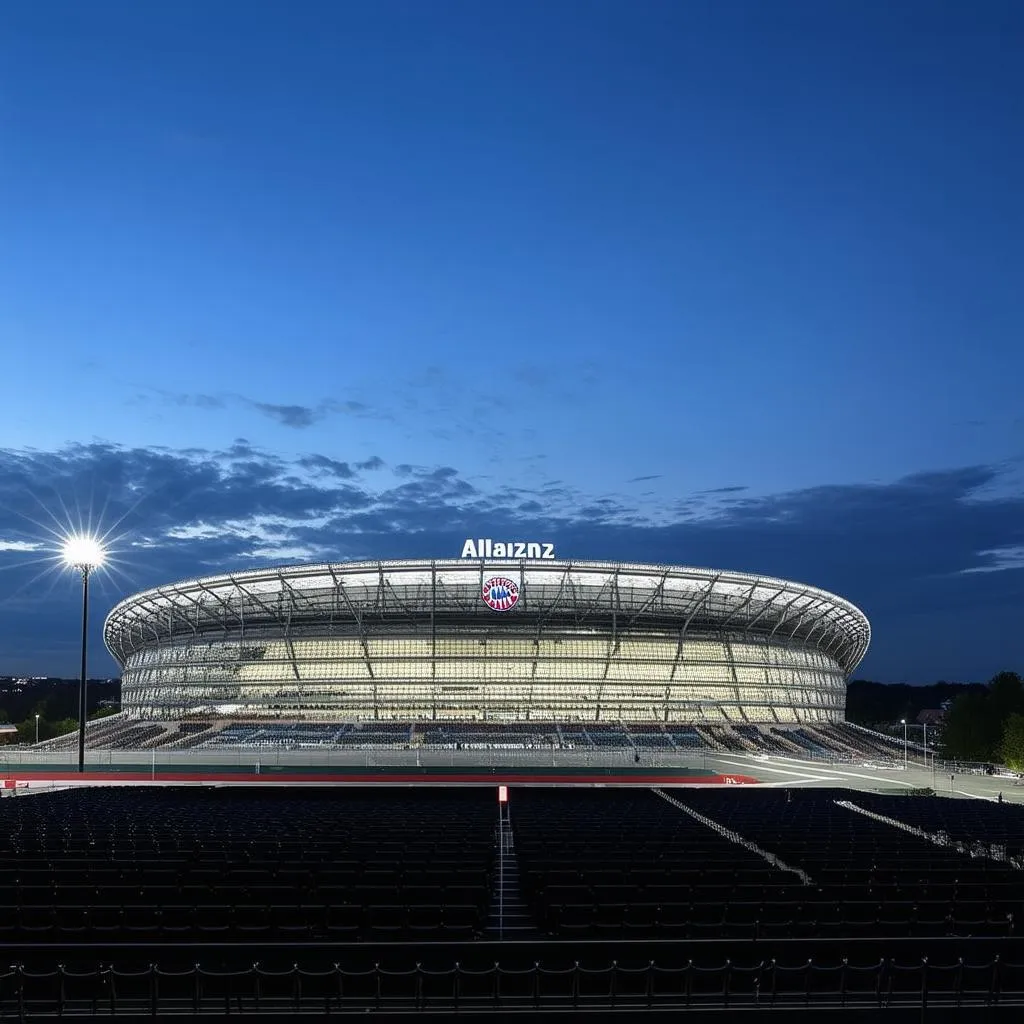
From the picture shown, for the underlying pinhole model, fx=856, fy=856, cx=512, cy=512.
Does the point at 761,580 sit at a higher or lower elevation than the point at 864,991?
higher

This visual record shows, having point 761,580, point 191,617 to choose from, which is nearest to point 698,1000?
point 761,580

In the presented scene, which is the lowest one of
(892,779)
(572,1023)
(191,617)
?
(892,779)

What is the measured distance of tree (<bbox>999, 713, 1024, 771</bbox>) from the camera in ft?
217

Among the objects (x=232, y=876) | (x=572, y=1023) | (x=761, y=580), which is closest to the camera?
(x=572, y=1023)

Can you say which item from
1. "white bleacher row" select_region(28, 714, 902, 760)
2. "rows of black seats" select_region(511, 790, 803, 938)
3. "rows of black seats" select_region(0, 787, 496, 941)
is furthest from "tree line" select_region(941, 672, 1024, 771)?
"rows of black seats" select_region(0, 787, 496, 941)

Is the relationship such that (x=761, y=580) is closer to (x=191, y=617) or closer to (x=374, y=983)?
(x=191, y=617)

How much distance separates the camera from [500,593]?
83.1 m

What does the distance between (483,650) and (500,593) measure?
38.5ft

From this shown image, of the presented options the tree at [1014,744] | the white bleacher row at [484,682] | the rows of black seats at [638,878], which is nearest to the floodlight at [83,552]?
the rows of black seats at [638,878]

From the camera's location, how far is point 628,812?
29234mm

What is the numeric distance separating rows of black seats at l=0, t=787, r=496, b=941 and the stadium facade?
62552 millimetres

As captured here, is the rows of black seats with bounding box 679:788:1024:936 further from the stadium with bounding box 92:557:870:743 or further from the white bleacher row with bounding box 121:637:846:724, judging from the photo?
the white bleacher row with bounding box 121:637:846:724

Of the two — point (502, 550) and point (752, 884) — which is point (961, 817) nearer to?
point (752, 884)

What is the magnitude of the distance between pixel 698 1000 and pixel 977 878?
8.29m
